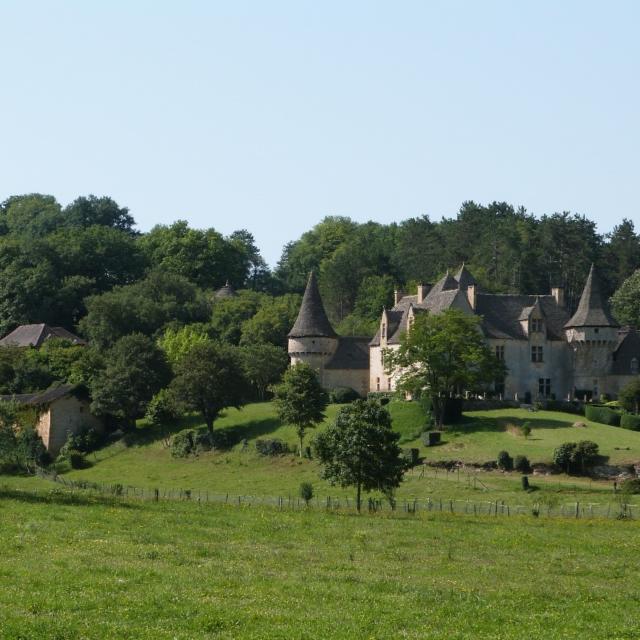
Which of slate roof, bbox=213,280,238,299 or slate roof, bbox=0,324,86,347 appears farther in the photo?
slate roof, bbox=213,280,238,299

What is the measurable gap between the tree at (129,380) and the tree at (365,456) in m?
38.6

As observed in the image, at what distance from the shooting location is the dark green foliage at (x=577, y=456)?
6756 centimetres

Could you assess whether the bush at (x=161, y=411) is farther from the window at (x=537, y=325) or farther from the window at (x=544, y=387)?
the window at (x=537, y=325)

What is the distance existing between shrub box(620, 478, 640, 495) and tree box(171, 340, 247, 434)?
108ft

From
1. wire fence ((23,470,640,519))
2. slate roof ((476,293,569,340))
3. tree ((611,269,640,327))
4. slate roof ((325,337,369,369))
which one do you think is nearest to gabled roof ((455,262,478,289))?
slate roof ((476,293,569,340))

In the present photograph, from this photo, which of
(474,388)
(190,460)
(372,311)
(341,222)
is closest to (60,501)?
(190,460)

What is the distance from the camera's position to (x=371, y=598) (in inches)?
1063

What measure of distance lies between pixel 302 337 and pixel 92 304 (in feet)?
85.4

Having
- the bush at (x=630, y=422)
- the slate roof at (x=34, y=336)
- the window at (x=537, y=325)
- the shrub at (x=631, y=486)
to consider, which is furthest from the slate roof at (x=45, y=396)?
the shrub at (x=631, y=486)

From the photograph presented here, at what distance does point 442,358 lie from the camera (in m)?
81.1

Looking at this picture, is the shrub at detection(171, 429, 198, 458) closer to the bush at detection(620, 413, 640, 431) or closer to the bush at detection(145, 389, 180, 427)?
the bush at detection(145, 389, 180, 427)

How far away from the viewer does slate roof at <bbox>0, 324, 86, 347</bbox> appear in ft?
380

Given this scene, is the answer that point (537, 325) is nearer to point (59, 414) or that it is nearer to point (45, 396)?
point (59, 414)

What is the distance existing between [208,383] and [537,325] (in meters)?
25.4
